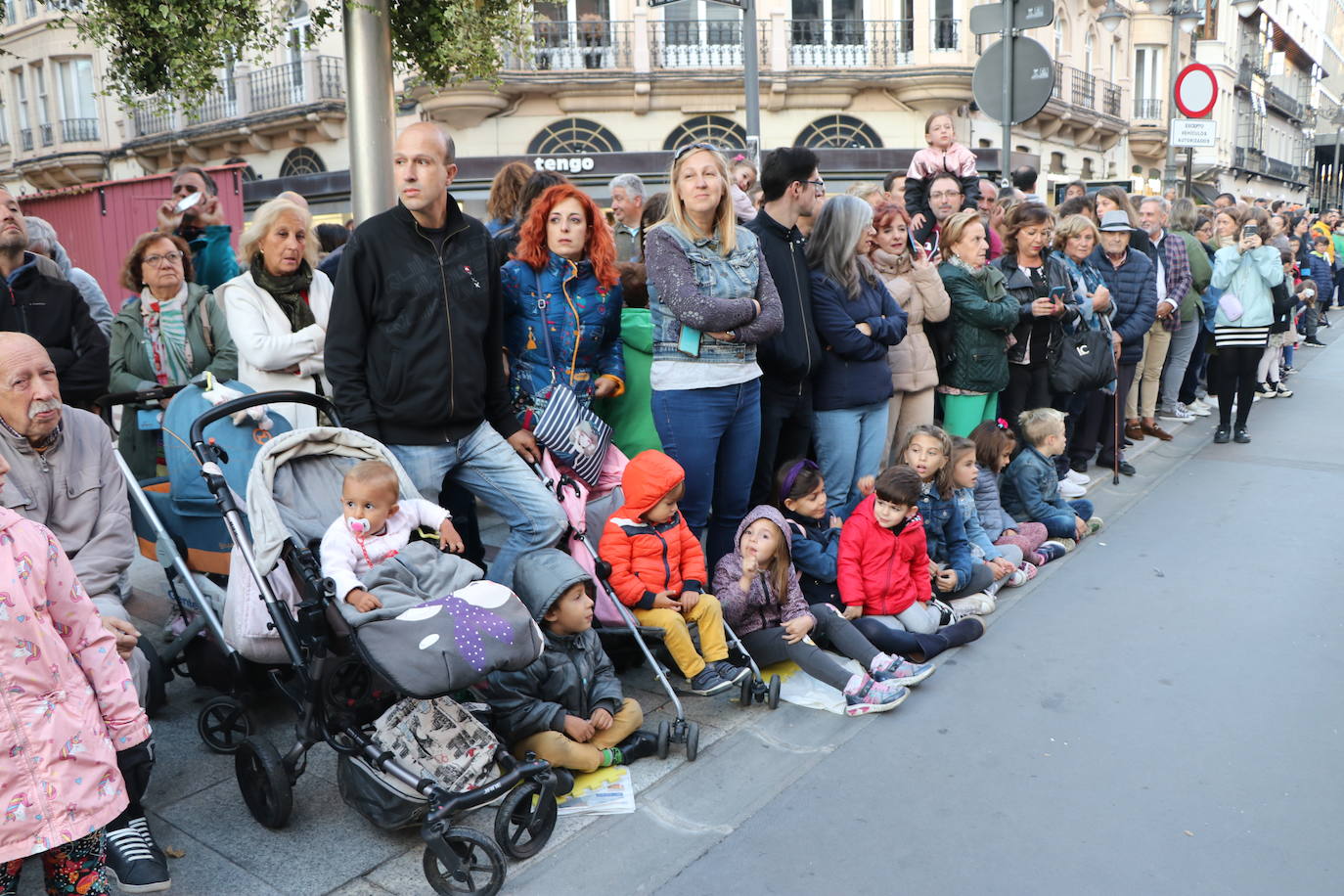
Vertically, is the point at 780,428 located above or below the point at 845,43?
below

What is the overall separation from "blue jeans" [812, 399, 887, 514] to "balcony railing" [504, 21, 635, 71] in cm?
1988

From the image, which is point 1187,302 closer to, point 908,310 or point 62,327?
point 908,310

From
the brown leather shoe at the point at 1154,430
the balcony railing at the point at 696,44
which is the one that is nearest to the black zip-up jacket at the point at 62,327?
the brown leather shoe at the point at 1154,430

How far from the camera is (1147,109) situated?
36969 mm

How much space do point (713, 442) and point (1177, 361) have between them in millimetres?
7943

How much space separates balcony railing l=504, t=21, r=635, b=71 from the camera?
2406cm

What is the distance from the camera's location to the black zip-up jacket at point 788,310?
5.52 m

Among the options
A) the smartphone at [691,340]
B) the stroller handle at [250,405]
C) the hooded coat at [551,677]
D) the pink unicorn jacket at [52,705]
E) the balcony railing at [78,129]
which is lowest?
the hooded coat at [551,677]

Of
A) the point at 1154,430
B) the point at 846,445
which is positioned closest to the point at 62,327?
the point at 846,445

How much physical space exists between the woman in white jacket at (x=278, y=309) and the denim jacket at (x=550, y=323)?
86 cm

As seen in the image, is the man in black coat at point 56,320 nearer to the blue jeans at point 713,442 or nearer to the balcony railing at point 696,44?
the blue jeans at point 713,442

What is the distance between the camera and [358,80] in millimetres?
7027

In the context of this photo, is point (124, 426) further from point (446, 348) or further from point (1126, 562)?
point (1126, 562)

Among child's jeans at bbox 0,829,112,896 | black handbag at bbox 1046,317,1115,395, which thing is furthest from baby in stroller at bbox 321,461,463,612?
black handbag at bbox 1046,317,1115,395
